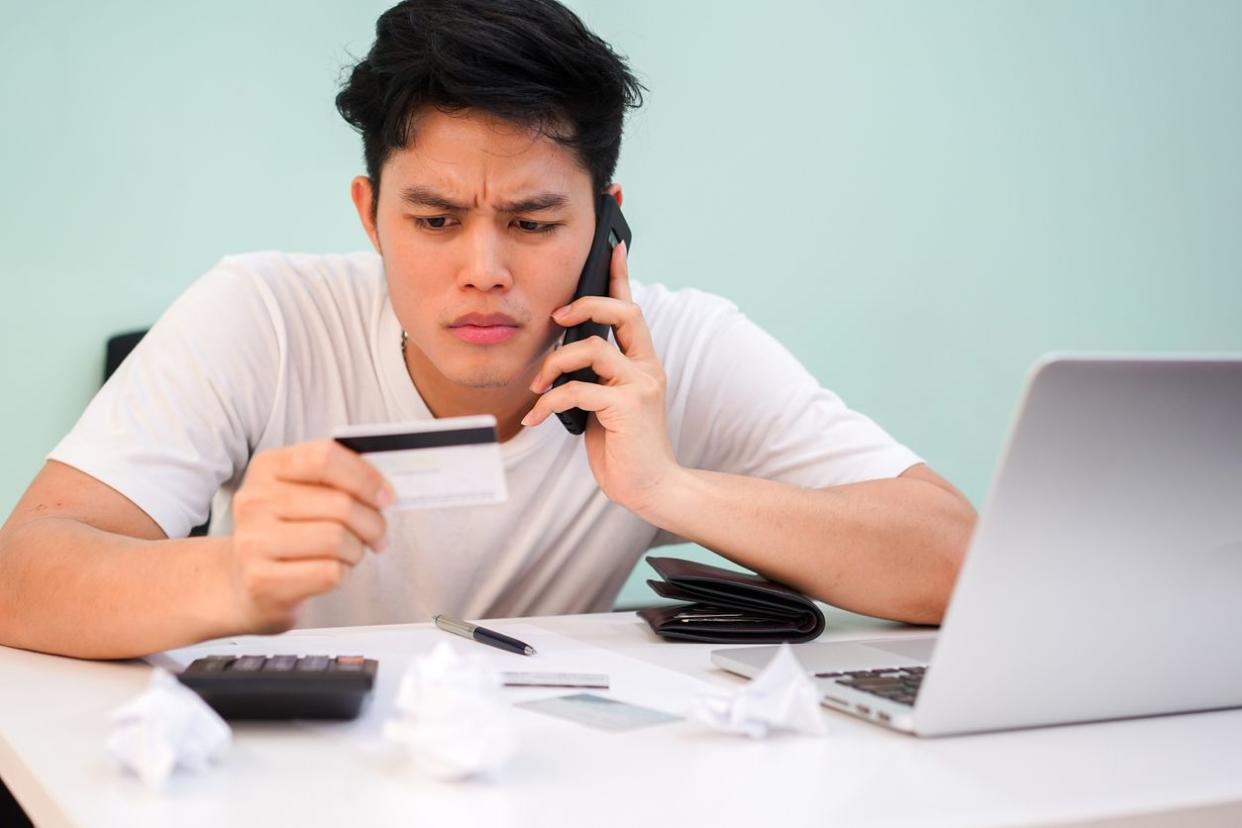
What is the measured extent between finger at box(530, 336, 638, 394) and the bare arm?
1.53 ft

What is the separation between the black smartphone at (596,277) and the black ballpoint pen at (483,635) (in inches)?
10.8

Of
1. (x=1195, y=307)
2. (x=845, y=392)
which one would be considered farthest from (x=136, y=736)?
(x=1195, y=307)

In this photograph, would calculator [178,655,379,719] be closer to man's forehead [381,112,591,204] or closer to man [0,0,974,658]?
man [0,0,974,658]

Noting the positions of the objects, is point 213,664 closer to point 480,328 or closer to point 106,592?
point 106,592

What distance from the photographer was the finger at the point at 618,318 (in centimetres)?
141

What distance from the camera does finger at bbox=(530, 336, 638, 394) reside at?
135 centimetres

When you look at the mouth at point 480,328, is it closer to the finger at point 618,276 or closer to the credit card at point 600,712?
the finger at point 618,276

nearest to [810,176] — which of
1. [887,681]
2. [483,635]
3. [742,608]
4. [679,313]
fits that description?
[679,313]

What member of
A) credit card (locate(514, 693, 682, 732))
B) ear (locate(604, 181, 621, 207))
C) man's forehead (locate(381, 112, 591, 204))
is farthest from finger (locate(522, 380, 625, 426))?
credit card (locate(514, 693, 682, 732))

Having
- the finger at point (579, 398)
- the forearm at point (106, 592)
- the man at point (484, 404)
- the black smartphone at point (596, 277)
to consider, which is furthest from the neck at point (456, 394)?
the forearm at point (106, 592)

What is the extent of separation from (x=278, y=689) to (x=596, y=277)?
2.53ft

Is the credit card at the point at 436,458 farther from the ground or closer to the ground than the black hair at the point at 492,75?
closer to the ground

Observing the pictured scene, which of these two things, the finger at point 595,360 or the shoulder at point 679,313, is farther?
the shoulder at point 679,313

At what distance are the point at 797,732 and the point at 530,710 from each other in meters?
0.18
